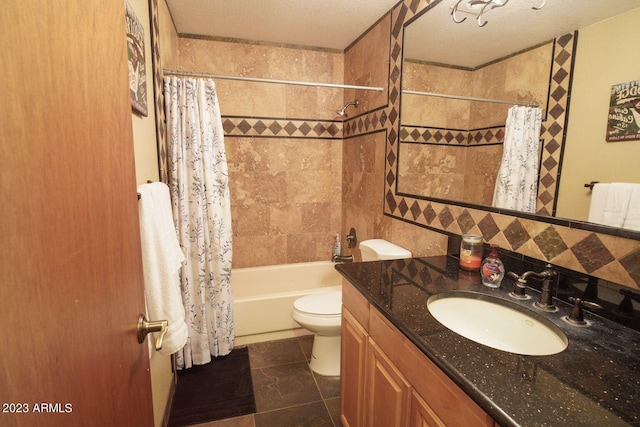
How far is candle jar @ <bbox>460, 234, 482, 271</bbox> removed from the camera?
1.39 m

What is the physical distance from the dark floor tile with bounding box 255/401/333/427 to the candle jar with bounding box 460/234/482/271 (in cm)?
116

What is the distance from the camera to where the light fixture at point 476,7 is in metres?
1.42

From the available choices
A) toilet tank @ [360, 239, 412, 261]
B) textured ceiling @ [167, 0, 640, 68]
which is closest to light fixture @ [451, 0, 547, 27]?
textured ceiling @ [167, 0, 640, 68]

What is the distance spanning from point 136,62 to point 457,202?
1657 mm

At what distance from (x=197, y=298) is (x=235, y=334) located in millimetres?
528

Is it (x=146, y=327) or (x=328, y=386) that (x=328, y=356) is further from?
(x=146, y=327)

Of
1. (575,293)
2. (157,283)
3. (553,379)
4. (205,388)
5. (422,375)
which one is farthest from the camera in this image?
(205,388)

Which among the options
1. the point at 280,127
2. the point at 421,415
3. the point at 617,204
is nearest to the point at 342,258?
the point at 280,127

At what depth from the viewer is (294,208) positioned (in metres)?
3.04

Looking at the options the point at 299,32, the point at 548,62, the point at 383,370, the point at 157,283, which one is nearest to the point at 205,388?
the point at 157,283

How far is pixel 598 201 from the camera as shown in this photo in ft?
3.35

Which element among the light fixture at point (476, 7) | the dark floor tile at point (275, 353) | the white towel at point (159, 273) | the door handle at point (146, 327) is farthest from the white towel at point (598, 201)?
the dark floor tile at point (275, 353)

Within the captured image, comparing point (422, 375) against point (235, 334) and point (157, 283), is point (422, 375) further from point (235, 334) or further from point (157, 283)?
point (235, 334)

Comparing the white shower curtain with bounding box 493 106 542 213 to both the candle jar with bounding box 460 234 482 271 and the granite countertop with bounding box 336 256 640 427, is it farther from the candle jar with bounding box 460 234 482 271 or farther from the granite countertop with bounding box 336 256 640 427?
the granite countertop with bounding box 336 256 640 427
